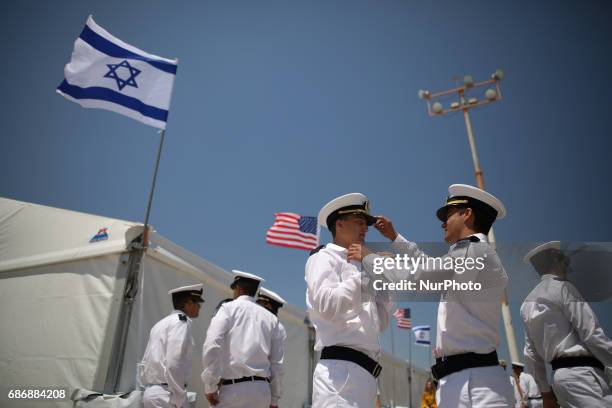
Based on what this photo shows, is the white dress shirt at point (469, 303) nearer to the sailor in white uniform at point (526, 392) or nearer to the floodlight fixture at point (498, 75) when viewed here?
the sailor in white uniform at point (526, 392)

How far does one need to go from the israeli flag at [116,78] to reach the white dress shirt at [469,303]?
17.6 ft

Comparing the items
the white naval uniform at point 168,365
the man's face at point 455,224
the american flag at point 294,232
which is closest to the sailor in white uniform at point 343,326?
the man's face at point 455,224

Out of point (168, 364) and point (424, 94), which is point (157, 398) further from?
point (424, 94)

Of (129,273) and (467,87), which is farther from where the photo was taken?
(467,87)

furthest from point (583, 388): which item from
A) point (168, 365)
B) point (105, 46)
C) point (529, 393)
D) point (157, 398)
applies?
point (105, 46)

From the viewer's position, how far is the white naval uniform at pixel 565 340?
9.91 ft

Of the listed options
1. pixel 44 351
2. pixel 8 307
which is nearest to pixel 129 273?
pixel 44 351

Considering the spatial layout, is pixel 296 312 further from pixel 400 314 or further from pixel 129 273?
pixel 400 314

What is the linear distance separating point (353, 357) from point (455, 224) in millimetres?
1104

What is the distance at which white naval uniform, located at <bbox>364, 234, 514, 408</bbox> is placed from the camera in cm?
198

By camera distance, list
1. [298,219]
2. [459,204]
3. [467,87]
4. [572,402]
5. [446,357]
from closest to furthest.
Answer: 1. [446,357]
2. [459,204]
3. [572,402]
4. [298,219]
5. [467,87]

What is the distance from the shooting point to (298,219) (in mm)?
12109

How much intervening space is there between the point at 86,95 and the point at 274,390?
5339mm

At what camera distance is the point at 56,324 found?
5.36m
